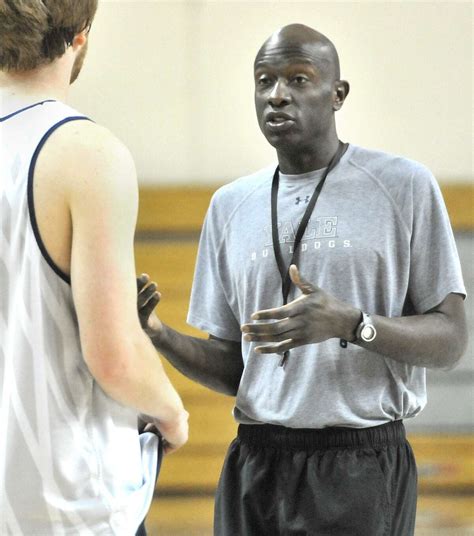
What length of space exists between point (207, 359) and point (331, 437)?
368 millimetres

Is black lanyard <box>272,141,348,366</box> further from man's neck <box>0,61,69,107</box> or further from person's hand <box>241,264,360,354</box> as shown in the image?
man's neck <box>0,61,69,107</box>

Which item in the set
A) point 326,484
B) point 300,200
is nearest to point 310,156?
point 300,200

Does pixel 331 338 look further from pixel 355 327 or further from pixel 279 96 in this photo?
pixel 279 96

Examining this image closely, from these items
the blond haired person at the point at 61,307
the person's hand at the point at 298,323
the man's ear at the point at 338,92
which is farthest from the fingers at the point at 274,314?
the man's ear at the point at 338,92

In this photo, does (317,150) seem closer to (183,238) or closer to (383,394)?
(383,394)

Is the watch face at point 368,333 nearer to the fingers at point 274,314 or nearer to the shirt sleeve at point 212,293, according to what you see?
the fingers at point 274,314

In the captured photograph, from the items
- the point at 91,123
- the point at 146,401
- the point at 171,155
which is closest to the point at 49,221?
the point at 91,123

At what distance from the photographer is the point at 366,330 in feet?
6.47

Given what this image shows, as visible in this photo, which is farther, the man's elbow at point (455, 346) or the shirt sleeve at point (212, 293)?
the shirt sleeve at point (212, 293)

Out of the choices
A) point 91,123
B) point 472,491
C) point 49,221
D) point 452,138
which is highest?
point 91,123

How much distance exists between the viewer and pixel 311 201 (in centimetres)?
222

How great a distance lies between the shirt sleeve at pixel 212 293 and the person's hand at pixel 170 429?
26.1 inches

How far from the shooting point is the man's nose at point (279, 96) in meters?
2.17

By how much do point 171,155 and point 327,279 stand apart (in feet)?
10.5
